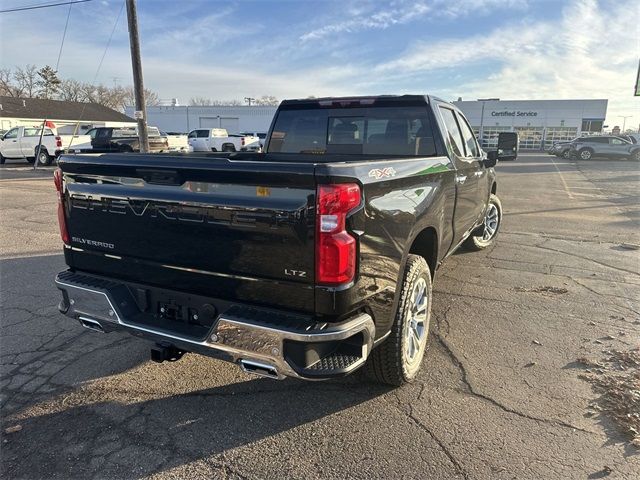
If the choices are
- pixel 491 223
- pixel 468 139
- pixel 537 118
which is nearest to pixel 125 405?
pixel 468 139

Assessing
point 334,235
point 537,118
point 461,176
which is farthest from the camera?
point 537,118

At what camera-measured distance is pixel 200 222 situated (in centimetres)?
249

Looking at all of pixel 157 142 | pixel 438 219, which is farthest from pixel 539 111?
pixel 438 219

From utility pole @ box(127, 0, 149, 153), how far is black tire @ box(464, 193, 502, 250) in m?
11.9

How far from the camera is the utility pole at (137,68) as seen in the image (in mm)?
13992

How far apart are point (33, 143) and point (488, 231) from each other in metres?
22.9

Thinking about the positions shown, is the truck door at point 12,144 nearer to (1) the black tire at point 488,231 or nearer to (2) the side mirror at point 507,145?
(1) the black tire at point 488,231

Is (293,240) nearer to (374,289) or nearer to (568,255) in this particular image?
(374,289)

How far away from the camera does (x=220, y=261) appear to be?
2496mm

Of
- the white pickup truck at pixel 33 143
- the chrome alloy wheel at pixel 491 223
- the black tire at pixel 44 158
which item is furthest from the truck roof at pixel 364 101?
the black tire at pixel 44 158

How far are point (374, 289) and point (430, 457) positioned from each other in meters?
1.00

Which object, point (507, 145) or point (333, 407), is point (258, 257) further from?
point (507, 145)

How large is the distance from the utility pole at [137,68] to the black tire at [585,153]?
32.6 meters

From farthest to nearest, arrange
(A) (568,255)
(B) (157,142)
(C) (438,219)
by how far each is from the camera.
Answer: (B) (157,142) → (A) (568,255) → (C) (438,219)
